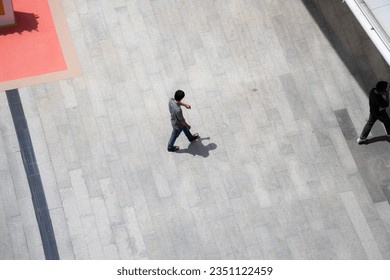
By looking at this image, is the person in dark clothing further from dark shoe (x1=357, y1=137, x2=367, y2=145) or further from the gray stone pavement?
the gray stone pavement

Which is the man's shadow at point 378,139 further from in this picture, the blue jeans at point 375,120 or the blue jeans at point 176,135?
the blue jeans at point 176,135

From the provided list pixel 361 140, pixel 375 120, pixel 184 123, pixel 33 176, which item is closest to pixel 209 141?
pixel 184 123

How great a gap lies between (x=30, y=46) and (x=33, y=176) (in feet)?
10.3

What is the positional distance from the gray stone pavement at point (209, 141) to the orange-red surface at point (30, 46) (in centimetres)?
48

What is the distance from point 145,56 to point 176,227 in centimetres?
403

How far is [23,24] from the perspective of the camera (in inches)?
612

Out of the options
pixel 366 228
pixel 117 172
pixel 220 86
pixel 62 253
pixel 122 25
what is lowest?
pixel 366 228

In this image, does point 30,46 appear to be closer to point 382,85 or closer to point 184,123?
point 184,123

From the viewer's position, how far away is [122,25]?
51.4ft

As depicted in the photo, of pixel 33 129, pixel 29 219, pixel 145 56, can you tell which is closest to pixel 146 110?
pixel 145 56

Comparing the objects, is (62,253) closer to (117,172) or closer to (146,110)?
(117,172)

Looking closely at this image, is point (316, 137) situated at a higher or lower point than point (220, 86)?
lower
